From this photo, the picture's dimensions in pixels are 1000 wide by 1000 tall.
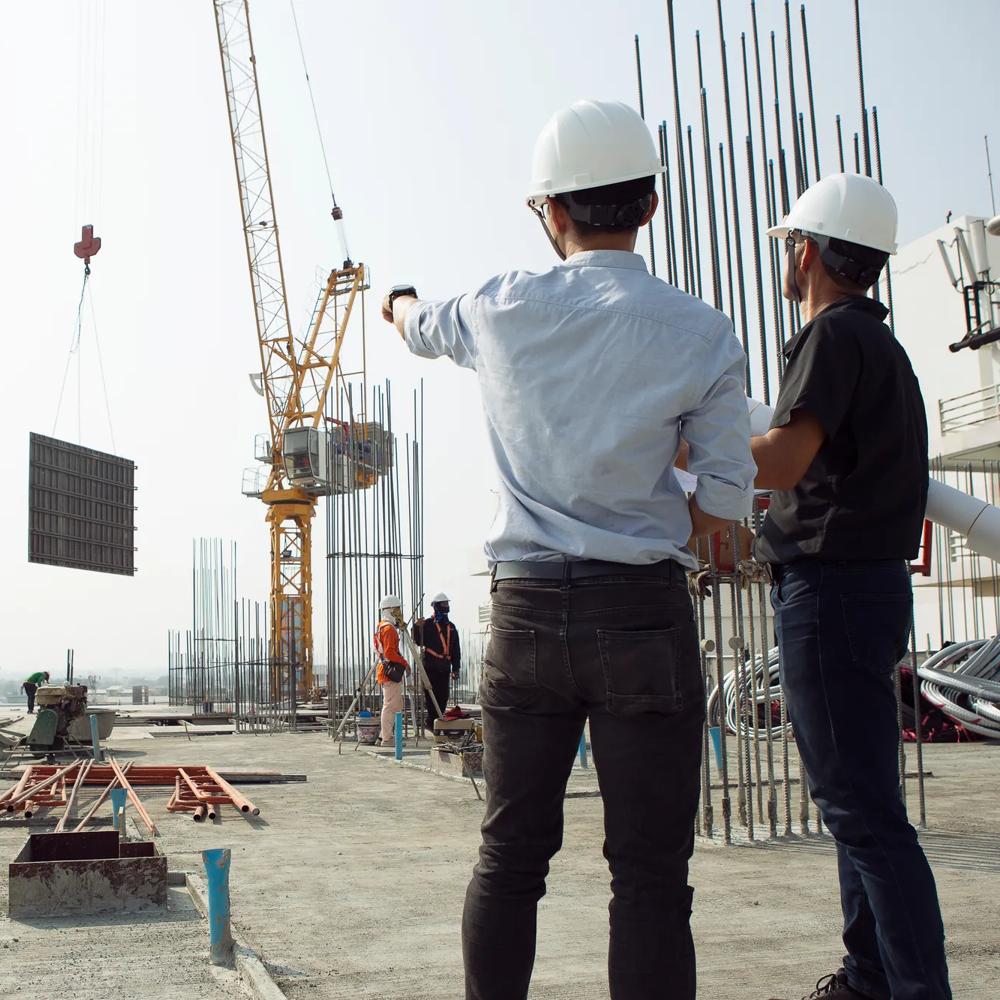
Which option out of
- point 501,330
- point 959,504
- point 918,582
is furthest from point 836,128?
point 918,582

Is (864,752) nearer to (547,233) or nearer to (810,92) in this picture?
(547,233)

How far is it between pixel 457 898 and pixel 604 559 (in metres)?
2.23

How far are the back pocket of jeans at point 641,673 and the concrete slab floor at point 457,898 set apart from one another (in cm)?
12

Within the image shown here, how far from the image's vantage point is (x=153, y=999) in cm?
256

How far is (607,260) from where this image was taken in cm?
199

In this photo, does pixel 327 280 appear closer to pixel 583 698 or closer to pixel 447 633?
pixel 447 633

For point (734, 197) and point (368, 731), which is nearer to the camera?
point (734, 197)

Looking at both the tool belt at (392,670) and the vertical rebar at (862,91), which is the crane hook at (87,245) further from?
the vertical rebar at (862,91)

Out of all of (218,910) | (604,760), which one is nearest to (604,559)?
(604,760)

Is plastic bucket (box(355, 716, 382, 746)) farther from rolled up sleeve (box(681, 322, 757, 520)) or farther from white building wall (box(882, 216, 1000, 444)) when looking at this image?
white building wall (box(882, 216, 1000, 444))

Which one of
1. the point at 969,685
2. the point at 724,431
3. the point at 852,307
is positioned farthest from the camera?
the point at 969,685

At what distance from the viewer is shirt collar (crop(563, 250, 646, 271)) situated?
1983 mm

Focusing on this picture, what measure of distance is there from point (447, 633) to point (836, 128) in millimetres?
7927

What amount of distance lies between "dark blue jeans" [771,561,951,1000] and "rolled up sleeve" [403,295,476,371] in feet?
2.67
